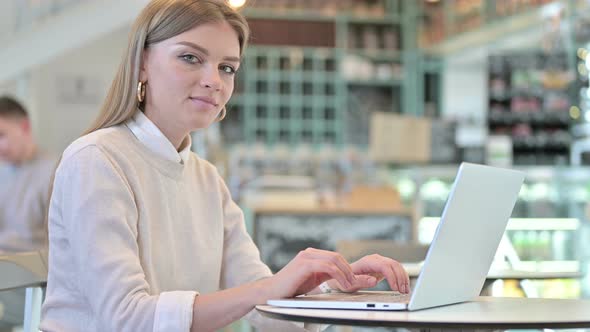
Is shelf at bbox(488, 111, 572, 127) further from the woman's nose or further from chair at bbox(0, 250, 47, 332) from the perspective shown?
the woman's nose

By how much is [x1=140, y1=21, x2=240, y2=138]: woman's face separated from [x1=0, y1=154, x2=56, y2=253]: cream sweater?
243 cm

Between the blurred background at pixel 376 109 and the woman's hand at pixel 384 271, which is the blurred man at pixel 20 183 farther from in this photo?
the woman's hand at pixel 384 271

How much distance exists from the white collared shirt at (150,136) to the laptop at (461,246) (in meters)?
0.43

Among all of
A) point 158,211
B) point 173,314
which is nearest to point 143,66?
point 158,211

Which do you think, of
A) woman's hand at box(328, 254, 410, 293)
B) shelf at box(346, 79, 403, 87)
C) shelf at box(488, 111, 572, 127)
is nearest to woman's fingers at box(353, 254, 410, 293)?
woman's hand at box(328, 254, 410, 293)

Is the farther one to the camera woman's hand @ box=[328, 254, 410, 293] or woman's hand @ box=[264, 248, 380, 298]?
woman's hand @ box=[328, 254, 410, 293]

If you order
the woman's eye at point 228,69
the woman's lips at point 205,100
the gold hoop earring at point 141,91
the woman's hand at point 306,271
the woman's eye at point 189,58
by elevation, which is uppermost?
the woman's eye at point 189,58

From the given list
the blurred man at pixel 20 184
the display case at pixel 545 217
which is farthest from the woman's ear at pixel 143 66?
the display case at pixel 545 217

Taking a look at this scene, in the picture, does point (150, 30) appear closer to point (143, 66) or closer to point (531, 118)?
point (143, 66)

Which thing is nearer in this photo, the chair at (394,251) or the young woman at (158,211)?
the young woman at (158,211)

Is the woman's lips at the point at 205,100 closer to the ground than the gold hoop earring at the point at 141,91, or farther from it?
closer to the ground

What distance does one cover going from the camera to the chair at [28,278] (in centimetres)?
199

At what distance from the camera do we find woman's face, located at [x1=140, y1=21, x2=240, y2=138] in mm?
1743

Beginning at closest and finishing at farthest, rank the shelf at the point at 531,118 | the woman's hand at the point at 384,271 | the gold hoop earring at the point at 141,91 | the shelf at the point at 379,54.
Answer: the woman's hand at the point at 384,271, the gold hoop earring at the point at 141,91, the shelf at the point at 531,118, the shelf at the point at 379,54
